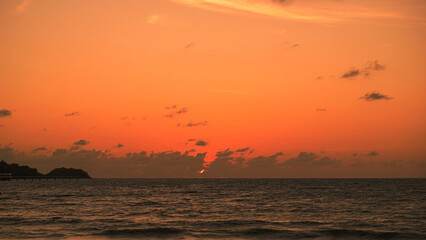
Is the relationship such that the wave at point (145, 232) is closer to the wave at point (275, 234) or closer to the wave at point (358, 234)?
the wave at point (275, 234)

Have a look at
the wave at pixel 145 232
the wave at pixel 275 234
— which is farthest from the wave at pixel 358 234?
the wave at pixel 145 232

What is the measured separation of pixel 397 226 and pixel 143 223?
27.7 meters

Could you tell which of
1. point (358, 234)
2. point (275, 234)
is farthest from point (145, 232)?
point (358, 234)

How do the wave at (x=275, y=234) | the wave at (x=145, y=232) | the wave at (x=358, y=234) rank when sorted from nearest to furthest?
1. the wave at (x=275, y=234)
2. the wave at (x=145, y=232)
3. the wave at (x=358, y=234)

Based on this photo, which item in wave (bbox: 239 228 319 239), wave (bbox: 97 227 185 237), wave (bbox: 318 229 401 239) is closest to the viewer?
wave (bbox: 239 228 319 239)

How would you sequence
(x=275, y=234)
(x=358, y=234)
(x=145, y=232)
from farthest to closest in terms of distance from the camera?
1. (x=145, y=232)
2. (x=358, y=234)
3. (x=275, y=234)

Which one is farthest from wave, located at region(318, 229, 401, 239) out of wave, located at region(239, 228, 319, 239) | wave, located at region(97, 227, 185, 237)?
→ wave, located at region(97, 227, 185, 237)

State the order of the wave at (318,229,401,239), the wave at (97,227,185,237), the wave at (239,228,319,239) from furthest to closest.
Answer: the wave at (318,229,401,239)
the wave at (97,227,185,237)
the wave at (239,228,319,239)

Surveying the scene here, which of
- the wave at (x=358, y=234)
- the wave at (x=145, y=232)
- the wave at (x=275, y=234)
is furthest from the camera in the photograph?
the wave at (x=358, y=234)

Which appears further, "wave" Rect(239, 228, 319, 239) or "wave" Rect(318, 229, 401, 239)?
"wave" Rect(318, 229, 401, 239)

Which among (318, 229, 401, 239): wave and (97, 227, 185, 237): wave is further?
(318, 229, 401, 239): wave

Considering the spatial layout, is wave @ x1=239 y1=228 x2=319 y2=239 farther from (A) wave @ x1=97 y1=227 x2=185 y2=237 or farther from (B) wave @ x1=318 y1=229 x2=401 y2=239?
(A) wave @ x1=97 y1=227 x2=185 y2=237

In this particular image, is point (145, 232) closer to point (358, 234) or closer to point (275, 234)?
point (275, 234)

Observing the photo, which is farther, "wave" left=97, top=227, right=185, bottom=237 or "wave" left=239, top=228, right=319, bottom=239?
"wave" left=97, top=227, right=185, bottom=237
